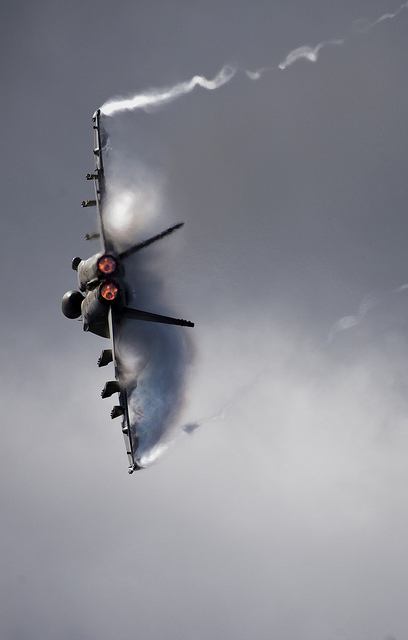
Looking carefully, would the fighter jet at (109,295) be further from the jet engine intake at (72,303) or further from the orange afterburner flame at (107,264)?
the jet engine intake at (72,303)

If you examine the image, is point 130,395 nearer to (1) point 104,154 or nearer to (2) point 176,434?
(2) point 176,434

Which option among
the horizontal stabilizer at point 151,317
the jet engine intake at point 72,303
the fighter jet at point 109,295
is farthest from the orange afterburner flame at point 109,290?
the jet engine intake at point 72,303

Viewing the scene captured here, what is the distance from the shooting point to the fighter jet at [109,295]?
37875mm

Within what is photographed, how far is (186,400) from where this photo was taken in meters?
42.1

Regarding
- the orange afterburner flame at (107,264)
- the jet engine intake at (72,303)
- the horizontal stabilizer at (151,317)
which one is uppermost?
the jet engine intake at (72,303)

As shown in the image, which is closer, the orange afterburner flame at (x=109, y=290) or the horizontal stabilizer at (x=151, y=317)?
the orange afterburner flame at (x=109, y=290)

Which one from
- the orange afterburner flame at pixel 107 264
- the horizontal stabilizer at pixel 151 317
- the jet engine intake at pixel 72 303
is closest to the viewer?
the orange afterburner flame at pixel 107 264

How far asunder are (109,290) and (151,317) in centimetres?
300

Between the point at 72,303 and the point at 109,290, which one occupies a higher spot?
the point at 72,303

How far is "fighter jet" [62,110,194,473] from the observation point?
37.9 meters

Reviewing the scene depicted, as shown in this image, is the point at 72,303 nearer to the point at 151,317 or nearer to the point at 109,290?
the point at 109,290

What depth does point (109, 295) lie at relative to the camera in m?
37.8

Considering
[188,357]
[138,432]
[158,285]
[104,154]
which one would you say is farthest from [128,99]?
[138,432]

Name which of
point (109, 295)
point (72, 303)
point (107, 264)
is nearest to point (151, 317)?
point (109, 295)
